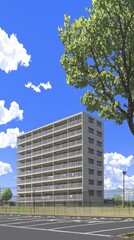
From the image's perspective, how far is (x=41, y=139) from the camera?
105 metres

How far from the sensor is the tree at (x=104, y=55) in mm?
14914

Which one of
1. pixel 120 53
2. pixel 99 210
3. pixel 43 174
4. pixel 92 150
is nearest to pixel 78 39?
pixel 120 53

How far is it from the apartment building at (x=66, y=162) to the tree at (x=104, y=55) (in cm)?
6738

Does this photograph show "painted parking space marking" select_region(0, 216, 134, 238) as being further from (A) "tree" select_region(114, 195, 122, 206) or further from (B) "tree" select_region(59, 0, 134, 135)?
(A) "tree" select_region(114, 195, 122, 206)

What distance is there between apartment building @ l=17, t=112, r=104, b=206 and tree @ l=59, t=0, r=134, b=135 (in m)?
67.4

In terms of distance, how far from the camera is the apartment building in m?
89.6

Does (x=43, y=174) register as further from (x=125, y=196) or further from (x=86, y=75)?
(x=86, y=75)

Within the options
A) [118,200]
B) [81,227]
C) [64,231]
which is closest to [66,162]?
[118,200]

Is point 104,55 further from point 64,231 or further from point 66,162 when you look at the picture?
point 66,162

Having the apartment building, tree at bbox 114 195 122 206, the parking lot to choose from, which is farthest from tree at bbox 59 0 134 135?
the apartment building

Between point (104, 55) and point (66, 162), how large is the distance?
79001 millimetres

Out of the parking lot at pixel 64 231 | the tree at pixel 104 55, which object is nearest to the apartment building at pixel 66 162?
Answer: the parking lot at pixel 64 231

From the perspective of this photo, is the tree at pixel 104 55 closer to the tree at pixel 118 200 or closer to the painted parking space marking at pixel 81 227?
the painted parking space marking at pixel 81 227

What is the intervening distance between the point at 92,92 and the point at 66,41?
242 cm
